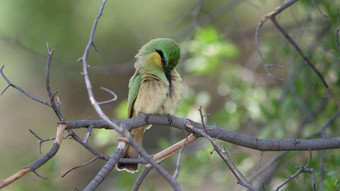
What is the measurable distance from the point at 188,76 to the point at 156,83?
6.58 feet

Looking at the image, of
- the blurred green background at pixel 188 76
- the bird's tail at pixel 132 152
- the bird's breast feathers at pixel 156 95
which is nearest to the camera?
the bird's breast feathers at pixel 156 95

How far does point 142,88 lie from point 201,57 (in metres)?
1.15

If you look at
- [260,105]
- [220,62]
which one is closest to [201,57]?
[220,62]

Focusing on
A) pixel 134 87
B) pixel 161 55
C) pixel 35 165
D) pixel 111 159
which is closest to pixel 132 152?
pixel 134 87

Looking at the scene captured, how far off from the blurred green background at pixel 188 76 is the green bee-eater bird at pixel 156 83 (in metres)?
0.44

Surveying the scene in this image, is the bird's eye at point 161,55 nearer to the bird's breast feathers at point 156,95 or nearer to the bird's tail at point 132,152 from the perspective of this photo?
the bird's breast feathers at point 156,95

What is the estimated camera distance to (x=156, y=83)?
9.64ft

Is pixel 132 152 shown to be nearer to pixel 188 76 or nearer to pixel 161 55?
pixel 161 55

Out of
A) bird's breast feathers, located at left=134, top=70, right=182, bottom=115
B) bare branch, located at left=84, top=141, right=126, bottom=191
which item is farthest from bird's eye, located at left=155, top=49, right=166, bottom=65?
bare branch, located at left=84, top=141, right=126, bottom=191

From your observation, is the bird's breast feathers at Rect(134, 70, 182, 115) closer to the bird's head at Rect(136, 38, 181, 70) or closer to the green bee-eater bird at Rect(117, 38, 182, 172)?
the green bee-eater bird at Rect(117, 38, 182, 172)

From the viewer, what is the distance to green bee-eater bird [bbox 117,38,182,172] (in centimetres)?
289

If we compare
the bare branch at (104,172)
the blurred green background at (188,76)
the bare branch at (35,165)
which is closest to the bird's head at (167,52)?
the blurred green background at (188,76)

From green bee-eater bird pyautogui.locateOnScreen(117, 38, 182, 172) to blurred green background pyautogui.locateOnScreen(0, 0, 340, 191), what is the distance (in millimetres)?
437

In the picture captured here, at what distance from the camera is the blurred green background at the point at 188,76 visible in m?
3.61
